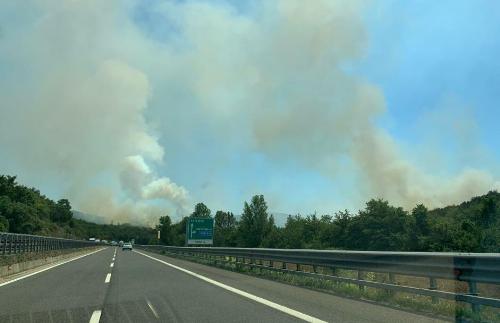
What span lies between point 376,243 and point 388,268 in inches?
3188

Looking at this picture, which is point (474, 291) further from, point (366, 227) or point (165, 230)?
point (165, 230)

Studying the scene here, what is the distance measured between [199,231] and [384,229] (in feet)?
161

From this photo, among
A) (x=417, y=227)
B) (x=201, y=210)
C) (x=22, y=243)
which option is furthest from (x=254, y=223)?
(x=22, y=243)

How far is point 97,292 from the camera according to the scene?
13.6 metres

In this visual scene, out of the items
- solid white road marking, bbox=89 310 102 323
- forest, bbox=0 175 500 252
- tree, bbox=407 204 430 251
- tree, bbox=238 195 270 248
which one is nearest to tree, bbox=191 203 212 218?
forest, bbox=0 175 500 252

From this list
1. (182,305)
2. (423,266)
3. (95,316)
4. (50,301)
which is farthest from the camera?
(50,301)

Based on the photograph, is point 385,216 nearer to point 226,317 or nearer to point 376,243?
point 376,243

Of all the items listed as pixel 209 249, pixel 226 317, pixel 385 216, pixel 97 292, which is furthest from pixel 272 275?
pixel 385 216

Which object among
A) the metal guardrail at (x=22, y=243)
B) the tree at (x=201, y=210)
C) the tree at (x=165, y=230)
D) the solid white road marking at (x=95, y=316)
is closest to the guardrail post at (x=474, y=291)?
the solid white road marking at (x=95, y=316)

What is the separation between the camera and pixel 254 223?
11838cm

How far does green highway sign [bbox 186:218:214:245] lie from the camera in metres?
50.8

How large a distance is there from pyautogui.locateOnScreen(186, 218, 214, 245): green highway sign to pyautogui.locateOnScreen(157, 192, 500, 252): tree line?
117ft

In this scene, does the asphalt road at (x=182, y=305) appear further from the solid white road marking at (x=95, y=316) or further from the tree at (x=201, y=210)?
the tree at (x=201, y=210)

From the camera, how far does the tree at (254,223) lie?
117 metres
